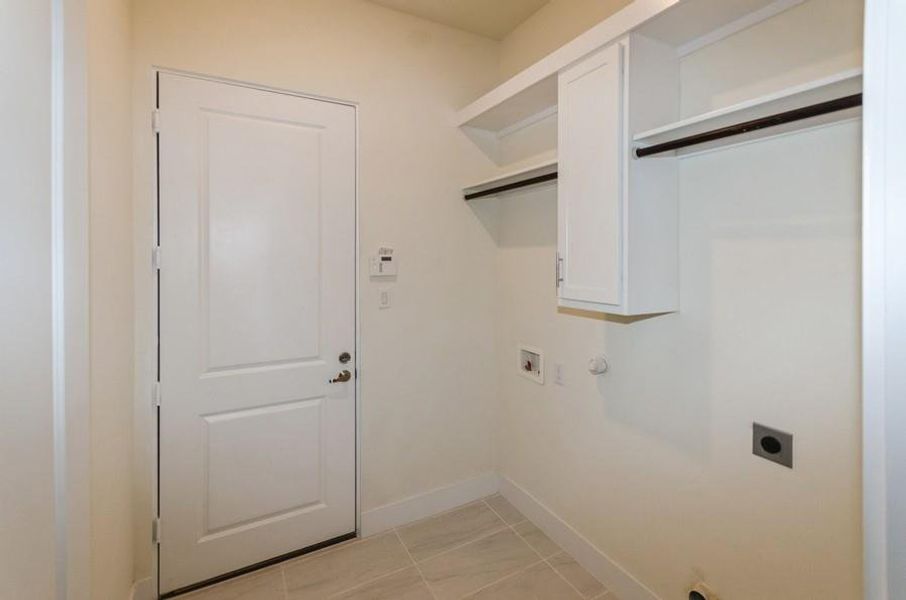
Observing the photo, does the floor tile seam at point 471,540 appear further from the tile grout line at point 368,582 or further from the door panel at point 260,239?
the door panel at point 260,239

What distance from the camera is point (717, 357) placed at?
156 centimetres

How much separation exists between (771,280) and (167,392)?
247 centimetres

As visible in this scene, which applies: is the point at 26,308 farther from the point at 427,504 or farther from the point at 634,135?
the point at 427,504

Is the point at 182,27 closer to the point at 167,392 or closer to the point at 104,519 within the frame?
the point at 167,392

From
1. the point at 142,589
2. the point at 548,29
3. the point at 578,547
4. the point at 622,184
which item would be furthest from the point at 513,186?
the point at 142,589

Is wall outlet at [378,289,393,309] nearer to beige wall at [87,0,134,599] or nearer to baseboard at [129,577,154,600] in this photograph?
beige wall at [87,0,134,599]

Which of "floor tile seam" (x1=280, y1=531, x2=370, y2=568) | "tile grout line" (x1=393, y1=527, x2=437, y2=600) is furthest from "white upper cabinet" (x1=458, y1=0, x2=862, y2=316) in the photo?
"floor tile seam" (x1=280, y1=531, x2=370, y2=568)

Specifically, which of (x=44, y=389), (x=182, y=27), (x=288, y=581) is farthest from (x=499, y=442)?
(x=182, y=27)

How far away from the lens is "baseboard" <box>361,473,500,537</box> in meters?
2.40

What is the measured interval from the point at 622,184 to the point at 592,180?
15 centimetres

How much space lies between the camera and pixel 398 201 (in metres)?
2.43

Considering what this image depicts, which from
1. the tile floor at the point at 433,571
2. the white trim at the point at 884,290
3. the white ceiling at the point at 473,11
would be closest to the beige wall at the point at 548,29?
the white ceiling at the point at 473,11

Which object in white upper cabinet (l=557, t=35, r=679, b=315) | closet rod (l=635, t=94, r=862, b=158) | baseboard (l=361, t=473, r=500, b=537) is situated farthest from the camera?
baseboard (l=361, t=473, r=500, b=537)

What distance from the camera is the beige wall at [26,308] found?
67cm
